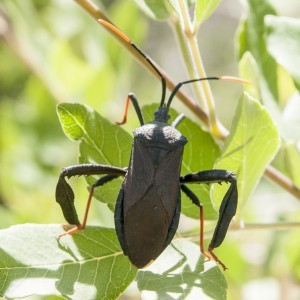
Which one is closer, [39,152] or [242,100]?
[242,100]

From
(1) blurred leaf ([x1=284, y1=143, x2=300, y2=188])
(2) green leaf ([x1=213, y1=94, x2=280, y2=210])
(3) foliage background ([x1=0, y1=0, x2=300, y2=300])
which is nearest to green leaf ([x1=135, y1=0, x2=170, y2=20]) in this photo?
(2) green leaf ([x1=213, y1=94, x2=280, y2=210])

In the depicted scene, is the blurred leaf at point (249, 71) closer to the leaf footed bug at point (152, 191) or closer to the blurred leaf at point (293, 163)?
the leaf footed bug at point (152, 191)

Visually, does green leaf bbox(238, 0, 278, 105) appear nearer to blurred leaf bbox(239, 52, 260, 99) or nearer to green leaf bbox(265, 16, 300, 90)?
blurred leaf bbox(239, 52, 260, 99)

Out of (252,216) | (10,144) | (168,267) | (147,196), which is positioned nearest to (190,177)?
(147,196)

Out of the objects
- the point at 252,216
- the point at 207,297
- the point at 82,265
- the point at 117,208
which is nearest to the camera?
the point at 207,297

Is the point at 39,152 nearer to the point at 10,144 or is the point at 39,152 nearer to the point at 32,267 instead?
the point at 10,144

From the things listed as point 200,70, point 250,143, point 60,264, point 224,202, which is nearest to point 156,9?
point 200,70
